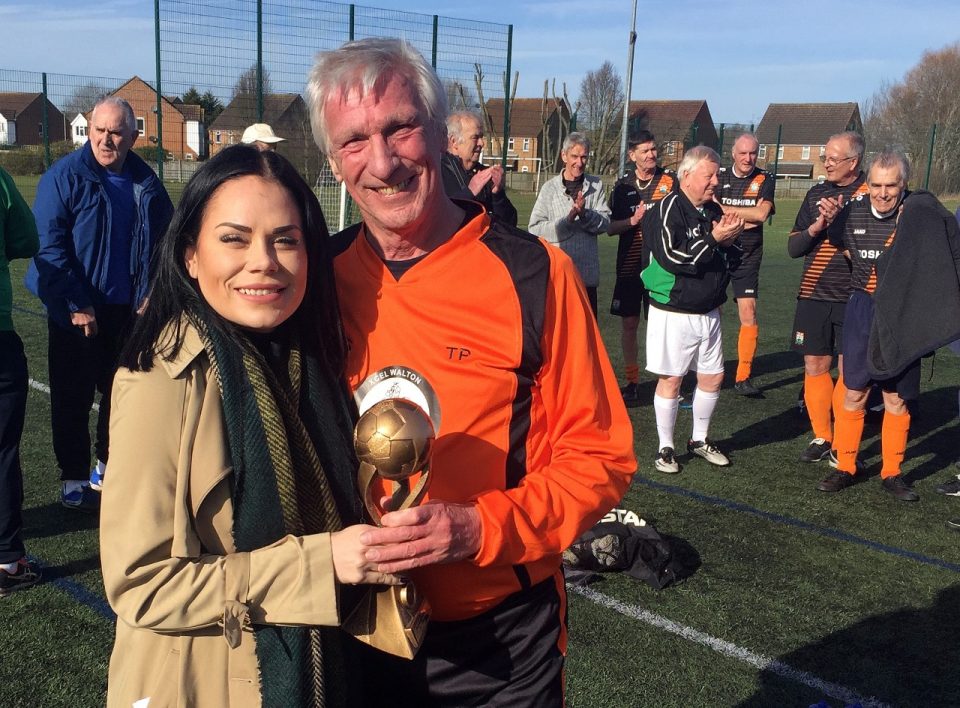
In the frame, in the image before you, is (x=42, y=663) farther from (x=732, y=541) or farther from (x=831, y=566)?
(x=831, y=566)

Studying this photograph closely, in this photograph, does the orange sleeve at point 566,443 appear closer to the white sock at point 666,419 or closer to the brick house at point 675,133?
the white sock at point 666,419

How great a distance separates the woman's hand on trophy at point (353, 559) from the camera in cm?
141

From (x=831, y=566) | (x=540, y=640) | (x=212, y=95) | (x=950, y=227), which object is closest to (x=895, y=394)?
(x=950, y=227)

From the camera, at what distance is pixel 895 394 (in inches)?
225

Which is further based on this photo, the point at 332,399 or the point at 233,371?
the point at 332,399

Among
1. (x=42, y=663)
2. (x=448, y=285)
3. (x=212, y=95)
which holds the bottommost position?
(x=42, y=663)

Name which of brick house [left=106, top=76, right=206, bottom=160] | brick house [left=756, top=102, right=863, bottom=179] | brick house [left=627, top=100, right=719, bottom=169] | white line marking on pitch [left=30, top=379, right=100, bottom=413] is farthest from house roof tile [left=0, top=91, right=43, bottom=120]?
brick house [left=756, top=102, right=863, bottom=179]

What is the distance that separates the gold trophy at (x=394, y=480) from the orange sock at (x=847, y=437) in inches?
195

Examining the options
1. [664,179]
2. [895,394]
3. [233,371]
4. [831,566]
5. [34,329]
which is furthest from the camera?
[34,329]

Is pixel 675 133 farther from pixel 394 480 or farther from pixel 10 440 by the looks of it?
pixel 394 480

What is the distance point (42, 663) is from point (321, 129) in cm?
271

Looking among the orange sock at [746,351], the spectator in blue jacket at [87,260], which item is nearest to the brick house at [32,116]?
the spectator in blue jacket at [87,260]

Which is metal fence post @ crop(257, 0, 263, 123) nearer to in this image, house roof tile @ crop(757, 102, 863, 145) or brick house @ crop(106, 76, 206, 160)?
brick house @ crop(106, 76, 206, 160)

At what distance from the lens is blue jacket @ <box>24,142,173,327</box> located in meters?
4.86
